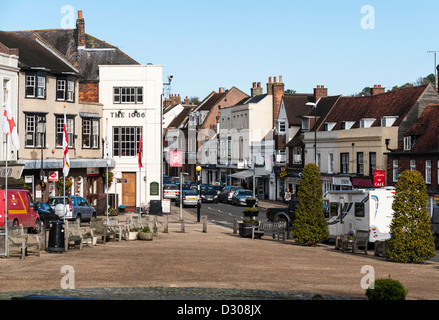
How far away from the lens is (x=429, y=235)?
79.1 feet

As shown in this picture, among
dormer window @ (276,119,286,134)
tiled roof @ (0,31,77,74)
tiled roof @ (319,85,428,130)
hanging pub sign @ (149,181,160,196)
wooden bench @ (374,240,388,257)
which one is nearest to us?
wooden bench @ (374,240,388,257)

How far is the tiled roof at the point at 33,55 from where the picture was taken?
1898 inches

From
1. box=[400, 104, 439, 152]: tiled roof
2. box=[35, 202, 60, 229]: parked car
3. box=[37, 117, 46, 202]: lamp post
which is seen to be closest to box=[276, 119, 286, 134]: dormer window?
box=[400, 104, 439, 152]: tiled roof

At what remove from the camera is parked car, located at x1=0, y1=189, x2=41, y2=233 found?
30131mm

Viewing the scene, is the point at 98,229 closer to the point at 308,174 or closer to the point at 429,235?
the point at 308,174

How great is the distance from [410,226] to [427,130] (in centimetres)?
2972

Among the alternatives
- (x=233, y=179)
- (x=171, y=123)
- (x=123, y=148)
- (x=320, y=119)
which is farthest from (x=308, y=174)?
(x=171, y=123)

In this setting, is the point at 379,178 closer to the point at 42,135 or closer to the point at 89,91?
the point at 89,91

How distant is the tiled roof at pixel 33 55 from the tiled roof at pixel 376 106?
26390mm

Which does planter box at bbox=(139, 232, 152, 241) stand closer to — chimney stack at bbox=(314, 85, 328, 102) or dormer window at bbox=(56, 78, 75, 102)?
dormer window at bbox=(56, 78, 75, 102)

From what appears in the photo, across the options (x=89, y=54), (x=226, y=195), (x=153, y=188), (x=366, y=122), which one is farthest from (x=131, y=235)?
(x=226, y=195)

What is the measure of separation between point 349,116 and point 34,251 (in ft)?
150

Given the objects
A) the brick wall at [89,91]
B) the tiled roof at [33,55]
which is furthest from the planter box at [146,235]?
the brick wall at [89,91]

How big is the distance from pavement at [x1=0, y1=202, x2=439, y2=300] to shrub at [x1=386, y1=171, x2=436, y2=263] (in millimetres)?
487
